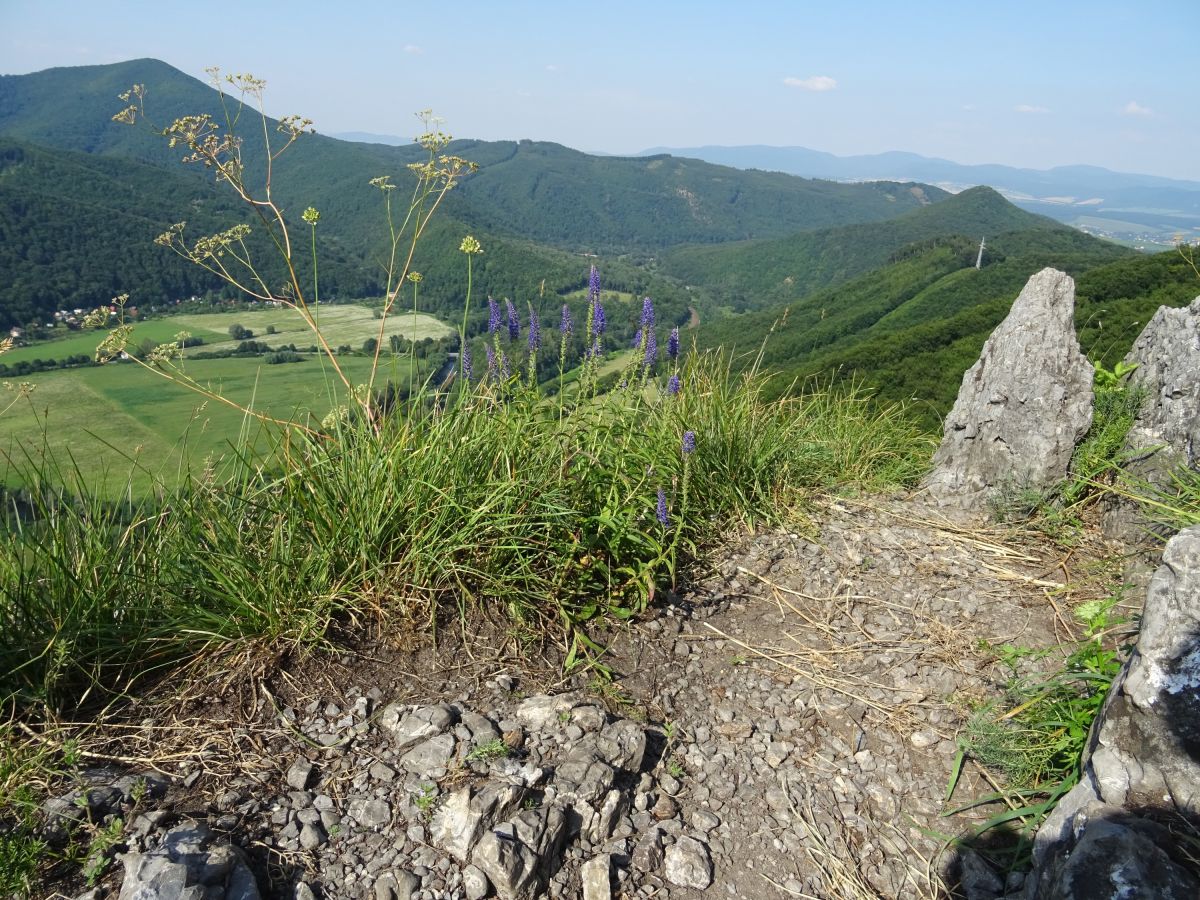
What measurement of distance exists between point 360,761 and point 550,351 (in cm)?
277

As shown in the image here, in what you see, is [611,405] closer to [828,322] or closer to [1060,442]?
[1060,442]

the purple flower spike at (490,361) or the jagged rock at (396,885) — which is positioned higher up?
the purple flower spike at (490,361)

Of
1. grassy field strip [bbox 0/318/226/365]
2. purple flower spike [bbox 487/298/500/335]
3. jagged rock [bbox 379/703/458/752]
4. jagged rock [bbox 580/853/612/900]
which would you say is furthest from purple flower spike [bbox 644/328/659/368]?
grassy field strip [bbox 0/318/226/365]

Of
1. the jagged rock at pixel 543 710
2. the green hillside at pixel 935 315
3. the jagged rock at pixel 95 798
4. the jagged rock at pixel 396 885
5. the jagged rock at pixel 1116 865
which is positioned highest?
the jagged rock at pixel 1116 865

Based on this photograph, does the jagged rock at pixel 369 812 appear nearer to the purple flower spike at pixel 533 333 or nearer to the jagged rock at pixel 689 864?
the jagged rock at pixel 689 864

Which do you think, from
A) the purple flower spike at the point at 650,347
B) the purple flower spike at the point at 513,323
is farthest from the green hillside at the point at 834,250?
the purple flower spike at the point at 513,323

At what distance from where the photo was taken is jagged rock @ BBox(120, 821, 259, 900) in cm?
185

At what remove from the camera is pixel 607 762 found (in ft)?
8.38

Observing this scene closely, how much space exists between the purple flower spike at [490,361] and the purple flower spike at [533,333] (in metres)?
0.25

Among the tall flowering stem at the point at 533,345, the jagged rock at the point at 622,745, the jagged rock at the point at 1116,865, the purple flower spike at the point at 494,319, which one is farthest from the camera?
the tall flowering stem at the point at 533,345

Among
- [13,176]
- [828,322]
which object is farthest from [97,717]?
[13,176]

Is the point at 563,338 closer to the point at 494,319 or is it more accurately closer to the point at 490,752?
the point at 494,319

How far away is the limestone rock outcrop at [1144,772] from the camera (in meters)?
1.76

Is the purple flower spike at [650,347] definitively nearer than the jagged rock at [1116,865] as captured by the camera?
No
